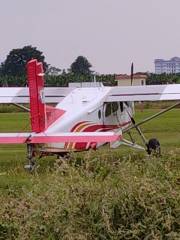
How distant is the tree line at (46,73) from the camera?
67.8 metres

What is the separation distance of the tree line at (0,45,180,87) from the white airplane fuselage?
4821 centimetres

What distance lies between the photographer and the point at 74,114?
14086mm

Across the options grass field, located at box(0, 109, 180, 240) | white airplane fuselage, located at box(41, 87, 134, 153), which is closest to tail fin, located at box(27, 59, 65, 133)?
white airplane fuselage, located at box(41, 87, 134, 153)

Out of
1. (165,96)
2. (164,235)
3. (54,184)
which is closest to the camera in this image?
(164,235)

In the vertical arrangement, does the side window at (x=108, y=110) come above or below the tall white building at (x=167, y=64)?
above

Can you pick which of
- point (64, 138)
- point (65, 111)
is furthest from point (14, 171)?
point (65, 111)

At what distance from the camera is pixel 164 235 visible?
5059 mm

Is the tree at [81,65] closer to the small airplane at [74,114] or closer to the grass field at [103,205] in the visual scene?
the small airplane at [74,114]

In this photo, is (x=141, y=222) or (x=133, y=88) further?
(x=133, y=88)

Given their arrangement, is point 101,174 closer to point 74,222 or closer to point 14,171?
point 74,222

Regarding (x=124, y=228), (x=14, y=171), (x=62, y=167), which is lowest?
(x=14, y=171)

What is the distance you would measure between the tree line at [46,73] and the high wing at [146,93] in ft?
155

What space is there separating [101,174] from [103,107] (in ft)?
32.5

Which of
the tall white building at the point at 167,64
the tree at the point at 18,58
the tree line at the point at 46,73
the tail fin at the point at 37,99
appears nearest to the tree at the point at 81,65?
the tree line at the point at 46,73
